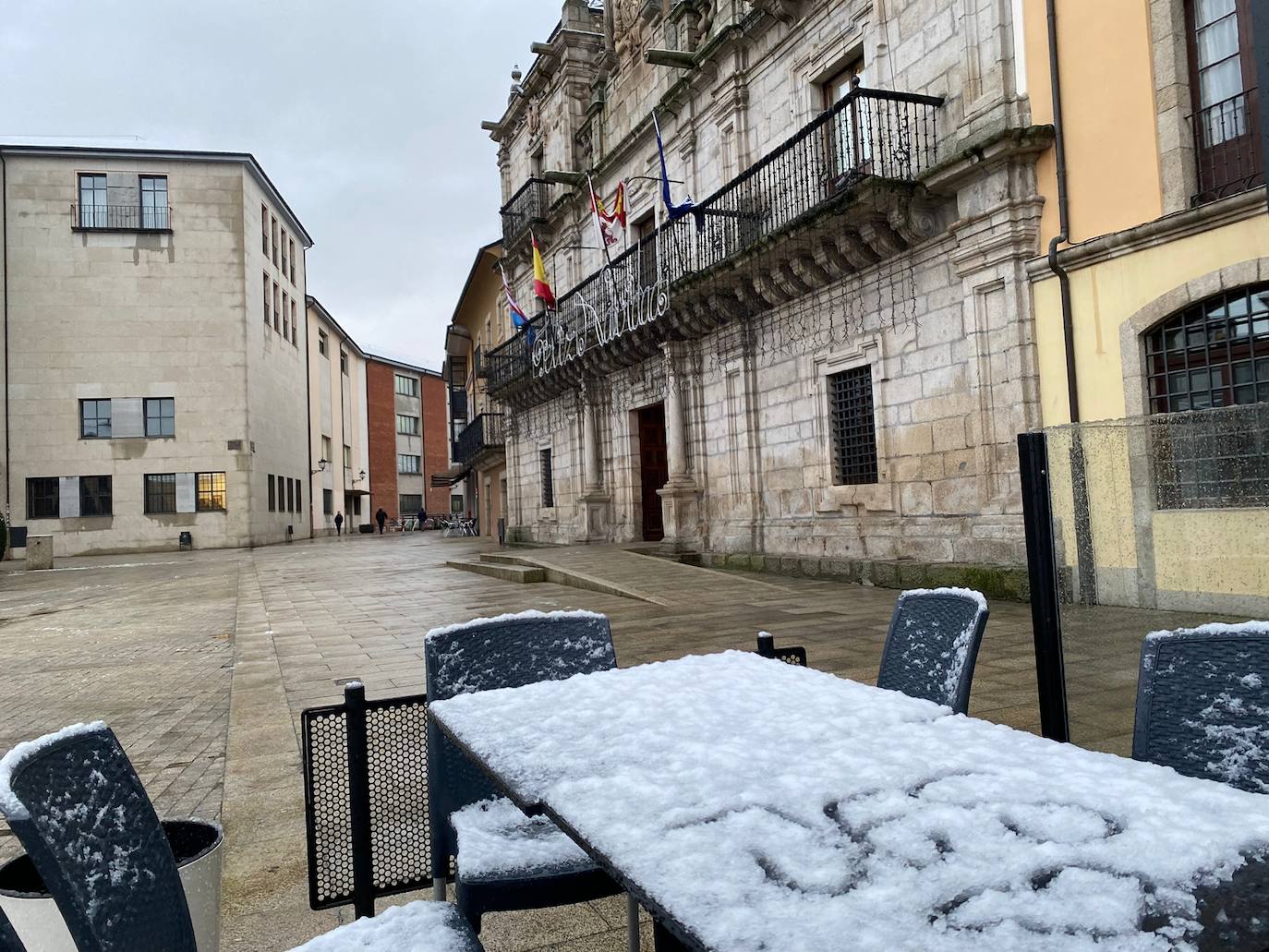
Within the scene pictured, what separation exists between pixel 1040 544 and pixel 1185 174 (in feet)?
21.1

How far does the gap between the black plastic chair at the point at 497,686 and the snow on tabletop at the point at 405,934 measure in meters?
0.23

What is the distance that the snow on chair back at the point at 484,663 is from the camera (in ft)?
8.17

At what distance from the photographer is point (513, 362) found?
24016mm

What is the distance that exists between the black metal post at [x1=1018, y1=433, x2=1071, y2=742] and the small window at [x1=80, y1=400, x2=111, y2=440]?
114 feet

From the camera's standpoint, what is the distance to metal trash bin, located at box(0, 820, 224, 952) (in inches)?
77.1

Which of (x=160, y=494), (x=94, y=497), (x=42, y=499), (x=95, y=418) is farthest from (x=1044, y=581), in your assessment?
(x=42, y=499)

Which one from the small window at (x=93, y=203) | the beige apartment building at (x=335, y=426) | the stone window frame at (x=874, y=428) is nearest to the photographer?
the stone window frame at (x=874, y=428)

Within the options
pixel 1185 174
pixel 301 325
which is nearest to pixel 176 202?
pixel 301 325

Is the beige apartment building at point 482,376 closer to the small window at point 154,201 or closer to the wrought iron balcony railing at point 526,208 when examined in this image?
the wrought iron balcony railing at point 526,208

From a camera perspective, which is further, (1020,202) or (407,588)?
(407,588)

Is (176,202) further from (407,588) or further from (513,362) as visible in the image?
(407,588)

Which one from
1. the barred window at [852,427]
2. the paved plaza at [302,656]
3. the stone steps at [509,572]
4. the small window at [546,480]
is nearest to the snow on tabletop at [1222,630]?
the paved plaza at [302,656]

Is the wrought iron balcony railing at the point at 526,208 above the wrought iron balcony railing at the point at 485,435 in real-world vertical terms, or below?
above

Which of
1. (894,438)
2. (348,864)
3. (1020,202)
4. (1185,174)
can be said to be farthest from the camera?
(894,438)
